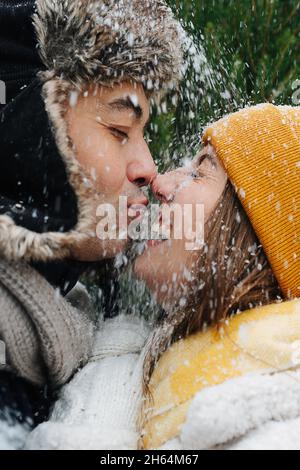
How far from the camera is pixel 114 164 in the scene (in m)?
1.97

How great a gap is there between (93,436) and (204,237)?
2.24 feet

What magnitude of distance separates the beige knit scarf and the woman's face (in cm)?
32

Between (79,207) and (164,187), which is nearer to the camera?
(79,207)

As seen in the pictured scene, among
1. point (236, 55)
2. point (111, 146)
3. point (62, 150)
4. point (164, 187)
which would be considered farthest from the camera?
point (236, 55)

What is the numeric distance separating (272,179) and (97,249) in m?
0.56

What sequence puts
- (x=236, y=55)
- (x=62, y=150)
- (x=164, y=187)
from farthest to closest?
1. (x=236, y=55)
2. (x=164, y=187)
3. (x=62, y=150)

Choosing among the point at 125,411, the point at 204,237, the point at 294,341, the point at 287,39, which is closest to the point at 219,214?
the point at 204,237

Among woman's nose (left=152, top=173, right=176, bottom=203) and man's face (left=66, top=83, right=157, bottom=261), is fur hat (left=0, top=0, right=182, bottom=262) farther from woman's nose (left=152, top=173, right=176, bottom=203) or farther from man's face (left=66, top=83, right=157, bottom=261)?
A: woman's nose (left=152, top=173, right=176, bottom=203)

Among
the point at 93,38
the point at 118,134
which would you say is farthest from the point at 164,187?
the point at 93,38

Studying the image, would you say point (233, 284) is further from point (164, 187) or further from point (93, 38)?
point (93, 38)

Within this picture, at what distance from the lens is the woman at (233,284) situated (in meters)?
1.63

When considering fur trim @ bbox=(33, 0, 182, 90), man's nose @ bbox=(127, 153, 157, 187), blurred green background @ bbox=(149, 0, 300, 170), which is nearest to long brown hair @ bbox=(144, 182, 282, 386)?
man's nose @ bbox=(127, 153, 157, 187)

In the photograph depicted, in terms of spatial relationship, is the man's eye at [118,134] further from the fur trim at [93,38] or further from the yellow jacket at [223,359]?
the yellow jacket at [223,359]

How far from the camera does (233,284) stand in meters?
1.92
